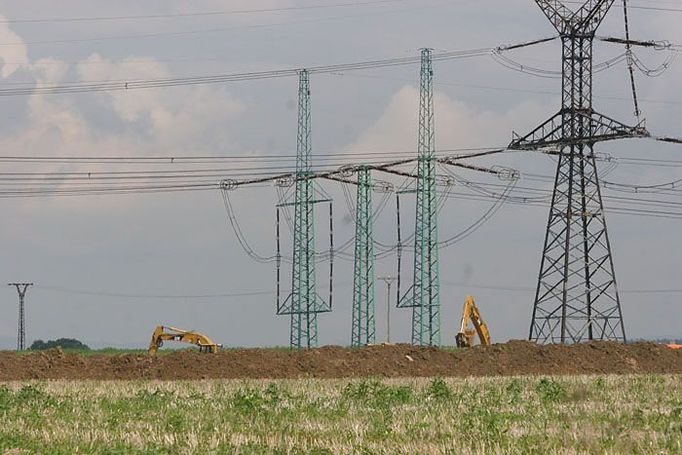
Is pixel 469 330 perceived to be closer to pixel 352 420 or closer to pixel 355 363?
pixel 355 363

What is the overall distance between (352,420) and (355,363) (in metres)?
26.1

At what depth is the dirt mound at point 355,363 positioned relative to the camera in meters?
49.2

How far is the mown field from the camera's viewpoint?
2014 cm

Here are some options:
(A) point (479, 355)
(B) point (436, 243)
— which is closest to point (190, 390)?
(A) point (479, 355)

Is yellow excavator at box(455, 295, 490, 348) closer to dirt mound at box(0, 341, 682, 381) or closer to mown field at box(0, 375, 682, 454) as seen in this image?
dirt mound at box(0, 341, 682, 381)

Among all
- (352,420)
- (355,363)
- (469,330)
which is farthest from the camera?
(469,330)

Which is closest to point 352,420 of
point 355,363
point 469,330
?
point 355,363

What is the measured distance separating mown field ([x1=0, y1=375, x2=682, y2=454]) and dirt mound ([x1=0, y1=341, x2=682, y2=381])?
11584 mm

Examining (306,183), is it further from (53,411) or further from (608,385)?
(53,411)

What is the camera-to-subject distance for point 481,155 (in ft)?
225

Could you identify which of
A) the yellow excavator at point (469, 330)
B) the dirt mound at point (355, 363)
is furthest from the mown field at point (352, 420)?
the yellow excavator at point (469, 330)

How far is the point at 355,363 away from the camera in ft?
167

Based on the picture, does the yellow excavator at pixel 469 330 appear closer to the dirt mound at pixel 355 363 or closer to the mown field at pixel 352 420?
the dirt mound at pixel 355 363

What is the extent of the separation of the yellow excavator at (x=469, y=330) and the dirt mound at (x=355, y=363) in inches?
244
